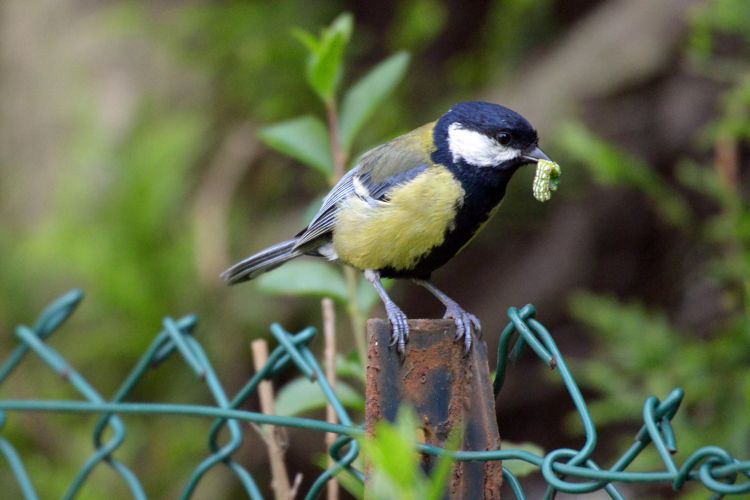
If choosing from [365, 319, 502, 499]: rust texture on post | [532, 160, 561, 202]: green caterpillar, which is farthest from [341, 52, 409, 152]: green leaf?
[365, 319, 502, 499]: rust texture on post

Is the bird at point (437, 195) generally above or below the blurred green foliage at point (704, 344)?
above

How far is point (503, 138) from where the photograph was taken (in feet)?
6.70

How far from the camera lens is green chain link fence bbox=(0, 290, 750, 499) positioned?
1.00m

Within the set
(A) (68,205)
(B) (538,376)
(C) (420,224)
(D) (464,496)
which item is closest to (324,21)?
(A) (68,205)

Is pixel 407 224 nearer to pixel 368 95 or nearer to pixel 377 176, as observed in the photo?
pixel 377 176

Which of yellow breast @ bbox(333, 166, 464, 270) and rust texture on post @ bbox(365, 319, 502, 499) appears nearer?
rust texture on post @ bbox(365, 319, 502, 499)

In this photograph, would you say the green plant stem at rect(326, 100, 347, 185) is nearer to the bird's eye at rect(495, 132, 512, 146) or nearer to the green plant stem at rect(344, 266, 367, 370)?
the green plant stem at rect(344, 266, 367, 370)

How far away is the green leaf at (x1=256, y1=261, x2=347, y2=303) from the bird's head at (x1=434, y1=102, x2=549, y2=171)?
443 mm

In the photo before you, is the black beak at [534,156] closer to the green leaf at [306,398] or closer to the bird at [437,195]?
the bird at [437,195]

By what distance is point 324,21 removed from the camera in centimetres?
368

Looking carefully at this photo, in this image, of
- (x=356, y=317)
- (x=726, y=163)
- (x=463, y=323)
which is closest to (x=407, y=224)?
(x=356, y=317)

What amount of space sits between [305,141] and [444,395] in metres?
0.79

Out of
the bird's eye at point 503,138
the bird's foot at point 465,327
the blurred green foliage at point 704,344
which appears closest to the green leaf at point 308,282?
the bird's foot at point 465,327

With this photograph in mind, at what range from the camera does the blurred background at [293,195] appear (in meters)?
3.08
